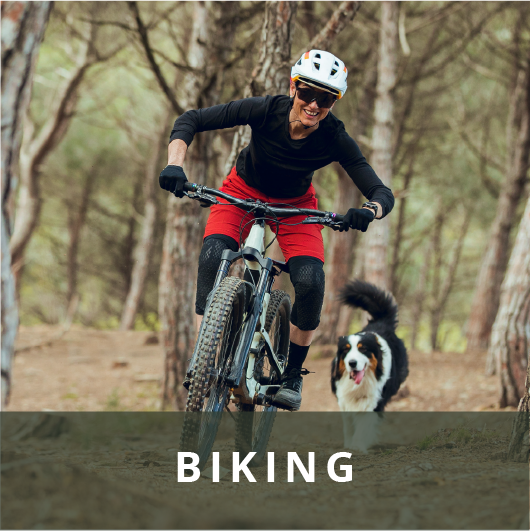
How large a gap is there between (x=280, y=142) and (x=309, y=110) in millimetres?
294

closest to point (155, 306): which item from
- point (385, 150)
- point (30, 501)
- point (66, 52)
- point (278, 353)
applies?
point (66, 52)

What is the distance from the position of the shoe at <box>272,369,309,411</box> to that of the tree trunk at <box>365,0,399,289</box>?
15.8ft

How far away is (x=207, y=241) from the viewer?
381cm

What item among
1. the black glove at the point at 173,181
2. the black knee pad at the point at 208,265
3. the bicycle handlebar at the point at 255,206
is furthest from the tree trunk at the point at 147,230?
the black glove at the point at 173,181

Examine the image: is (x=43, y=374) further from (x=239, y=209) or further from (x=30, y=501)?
(x=30, y=501)

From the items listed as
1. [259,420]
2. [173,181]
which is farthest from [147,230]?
[173,181]

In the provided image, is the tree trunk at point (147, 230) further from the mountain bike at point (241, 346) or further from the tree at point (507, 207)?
the mountain bike at point (241, 346)

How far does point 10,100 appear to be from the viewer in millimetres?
3322

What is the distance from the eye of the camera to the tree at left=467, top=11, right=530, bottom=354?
13.0 metres

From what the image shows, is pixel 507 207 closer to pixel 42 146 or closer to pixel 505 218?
pixel 505 218

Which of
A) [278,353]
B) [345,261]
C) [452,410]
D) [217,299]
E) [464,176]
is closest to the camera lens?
[217,299]

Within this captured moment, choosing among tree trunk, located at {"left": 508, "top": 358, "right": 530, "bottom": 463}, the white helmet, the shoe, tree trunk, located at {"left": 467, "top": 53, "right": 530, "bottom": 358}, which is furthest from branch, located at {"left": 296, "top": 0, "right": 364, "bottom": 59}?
tree trunk, located at {"left": 467, "top": 53, "right": 530, "bottom": 358}

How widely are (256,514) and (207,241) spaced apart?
72.5 inches

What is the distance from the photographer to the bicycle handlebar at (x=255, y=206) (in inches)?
137
